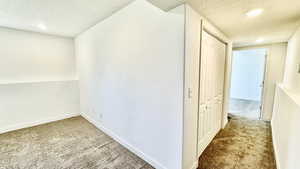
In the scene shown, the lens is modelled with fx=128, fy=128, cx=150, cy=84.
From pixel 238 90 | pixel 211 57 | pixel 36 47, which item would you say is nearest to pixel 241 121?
pixel 211 57

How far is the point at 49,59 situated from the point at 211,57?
13.7 feet

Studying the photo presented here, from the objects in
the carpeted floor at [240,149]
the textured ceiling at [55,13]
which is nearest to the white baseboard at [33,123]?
the textured ceiling at [55,13]

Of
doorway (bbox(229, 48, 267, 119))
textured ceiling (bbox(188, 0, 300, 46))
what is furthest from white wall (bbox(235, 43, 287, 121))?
doorway (bbox(229, 48, 267, 119))

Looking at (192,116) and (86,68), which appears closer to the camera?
(192,116)

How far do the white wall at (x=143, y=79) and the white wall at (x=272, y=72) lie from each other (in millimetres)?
3805

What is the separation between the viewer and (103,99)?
286 cm

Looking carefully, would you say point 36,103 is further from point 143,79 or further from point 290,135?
point 290,135

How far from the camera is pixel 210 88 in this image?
7.65 ft

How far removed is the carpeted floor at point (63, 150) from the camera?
6.38 feet

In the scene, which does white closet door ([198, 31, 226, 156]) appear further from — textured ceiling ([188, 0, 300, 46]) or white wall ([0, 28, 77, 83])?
white wall ([0, 28, 77, 83])

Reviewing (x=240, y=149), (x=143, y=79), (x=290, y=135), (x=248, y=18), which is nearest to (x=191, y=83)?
(x=143, y=79)

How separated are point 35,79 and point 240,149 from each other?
5.06 m

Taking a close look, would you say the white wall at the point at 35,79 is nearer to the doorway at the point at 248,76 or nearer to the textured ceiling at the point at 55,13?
the textured ceiling at the point at 55,13

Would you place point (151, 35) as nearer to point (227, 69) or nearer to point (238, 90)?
point (227, 69)
